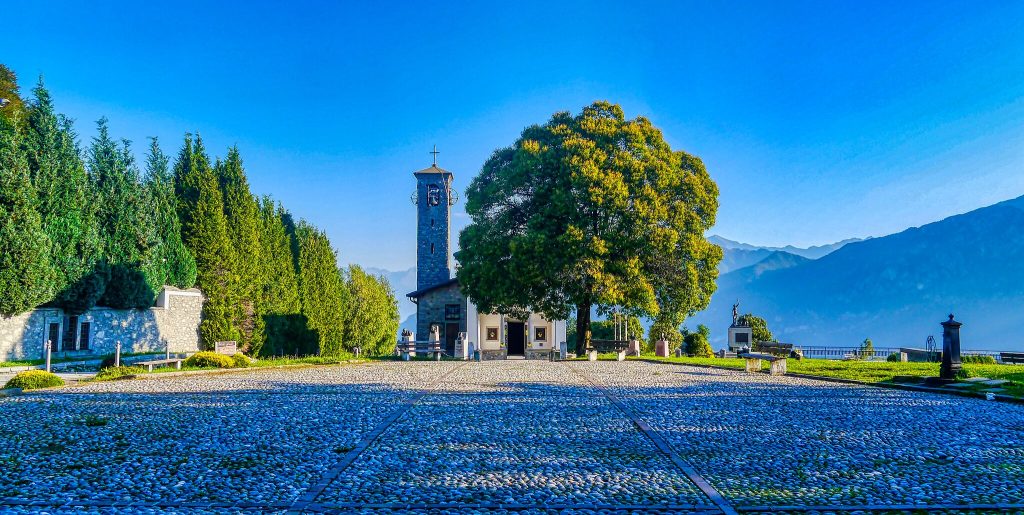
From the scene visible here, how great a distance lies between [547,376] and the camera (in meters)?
18.7

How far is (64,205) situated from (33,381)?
510 inches


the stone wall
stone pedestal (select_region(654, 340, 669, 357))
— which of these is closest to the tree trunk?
stone pedestal (select_region(654, 340, 669, 357))

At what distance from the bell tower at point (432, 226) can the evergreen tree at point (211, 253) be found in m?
12.4

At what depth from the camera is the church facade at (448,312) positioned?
36.0m

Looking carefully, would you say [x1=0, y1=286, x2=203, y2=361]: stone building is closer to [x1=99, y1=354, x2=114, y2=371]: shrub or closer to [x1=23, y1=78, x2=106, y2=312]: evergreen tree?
[x1=23, y1=78, x2=106, y2=312]: evergreen tree

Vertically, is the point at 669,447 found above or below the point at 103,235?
below

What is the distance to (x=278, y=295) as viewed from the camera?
36.2 metres

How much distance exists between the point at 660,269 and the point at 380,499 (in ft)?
84.3

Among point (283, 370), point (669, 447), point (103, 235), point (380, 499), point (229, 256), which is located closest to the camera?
point (380, 499)

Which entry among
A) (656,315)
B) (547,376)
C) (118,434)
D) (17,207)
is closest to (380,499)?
(118,434)

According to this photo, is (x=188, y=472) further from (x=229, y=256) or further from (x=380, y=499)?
(x=229, y=256)

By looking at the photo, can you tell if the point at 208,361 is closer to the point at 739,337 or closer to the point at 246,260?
the point at 246,260

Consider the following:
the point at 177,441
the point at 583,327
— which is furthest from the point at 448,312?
the point at 177,441

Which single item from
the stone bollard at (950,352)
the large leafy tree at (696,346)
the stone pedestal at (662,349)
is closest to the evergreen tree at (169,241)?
the stone pedestal at (662,349)
